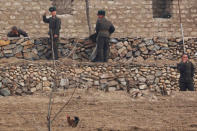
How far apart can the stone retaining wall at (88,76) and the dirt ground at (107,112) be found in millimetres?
1333

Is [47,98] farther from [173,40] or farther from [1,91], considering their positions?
[173,40]

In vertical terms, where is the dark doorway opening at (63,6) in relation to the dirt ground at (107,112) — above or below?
above

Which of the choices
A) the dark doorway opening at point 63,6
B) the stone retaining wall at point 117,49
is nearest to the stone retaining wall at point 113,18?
the dark doorway opening at point 63,6

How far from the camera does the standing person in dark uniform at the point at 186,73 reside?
14.0m

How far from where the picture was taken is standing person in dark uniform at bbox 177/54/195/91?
45.9ft

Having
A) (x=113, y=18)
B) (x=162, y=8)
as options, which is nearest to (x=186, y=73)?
(x=113, y=18)

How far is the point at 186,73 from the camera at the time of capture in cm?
1403

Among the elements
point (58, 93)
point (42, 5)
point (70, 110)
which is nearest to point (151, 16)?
point (42, 5)

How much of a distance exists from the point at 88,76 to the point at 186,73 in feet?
9.76

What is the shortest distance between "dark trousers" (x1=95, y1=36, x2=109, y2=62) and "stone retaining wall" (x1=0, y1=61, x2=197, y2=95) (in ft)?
1.05

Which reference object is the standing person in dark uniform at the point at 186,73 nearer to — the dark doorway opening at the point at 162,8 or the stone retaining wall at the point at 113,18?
the stone retaining wall at the point at 113,18

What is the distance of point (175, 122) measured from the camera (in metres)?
11.9

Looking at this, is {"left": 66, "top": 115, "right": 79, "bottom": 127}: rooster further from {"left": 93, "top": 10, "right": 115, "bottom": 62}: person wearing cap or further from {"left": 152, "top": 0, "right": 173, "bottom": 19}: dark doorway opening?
{"left": 152, "top": 0, "right": 173, "bottom": 19}: dark doorway opening

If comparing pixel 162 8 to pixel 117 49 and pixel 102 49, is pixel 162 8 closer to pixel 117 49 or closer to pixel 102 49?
pixel 117 49
